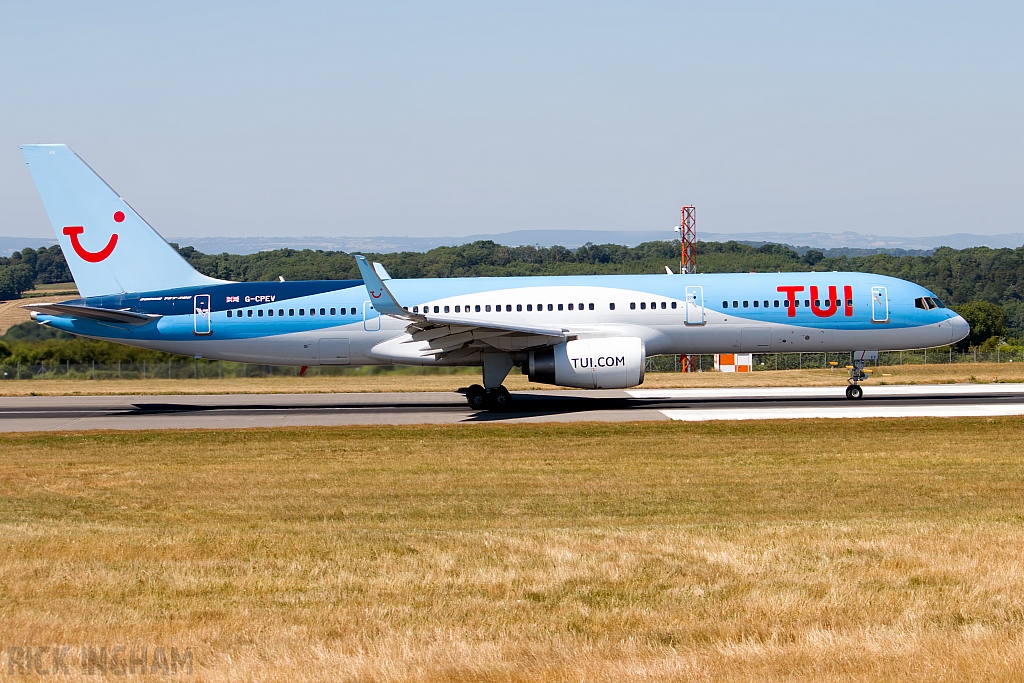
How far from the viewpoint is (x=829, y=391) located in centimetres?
3531

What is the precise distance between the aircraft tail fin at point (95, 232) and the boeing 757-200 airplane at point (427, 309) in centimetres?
4

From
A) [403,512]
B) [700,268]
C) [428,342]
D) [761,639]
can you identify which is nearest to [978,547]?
[761,639]

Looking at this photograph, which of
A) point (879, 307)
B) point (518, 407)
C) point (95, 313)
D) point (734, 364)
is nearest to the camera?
point (95, 313)

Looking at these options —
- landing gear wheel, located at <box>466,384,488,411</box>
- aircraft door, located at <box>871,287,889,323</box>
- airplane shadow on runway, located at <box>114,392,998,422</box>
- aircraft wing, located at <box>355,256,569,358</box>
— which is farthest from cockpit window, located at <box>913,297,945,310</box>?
landing gear wheel, located at <box>466,384,488,411</box>

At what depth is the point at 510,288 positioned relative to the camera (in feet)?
102

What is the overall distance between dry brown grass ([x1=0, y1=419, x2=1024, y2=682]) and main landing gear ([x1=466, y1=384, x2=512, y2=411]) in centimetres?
1103

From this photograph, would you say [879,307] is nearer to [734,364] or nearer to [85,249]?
[734,364]

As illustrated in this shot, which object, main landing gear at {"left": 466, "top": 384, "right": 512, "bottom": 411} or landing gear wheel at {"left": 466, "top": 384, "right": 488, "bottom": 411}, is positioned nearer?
main landing gear at {"left": 466, "top": 384, "right": 512, "bottom": 411}

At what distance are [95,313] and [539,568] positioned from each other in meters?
24.7

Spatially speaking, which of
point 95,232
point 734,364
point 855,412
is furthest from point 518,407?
point 734,364

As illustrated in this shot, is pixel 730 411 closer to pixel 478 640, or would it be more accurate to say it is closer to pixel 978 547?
pixel 978 547

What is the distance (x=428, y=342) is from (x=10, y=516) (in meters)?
16.9

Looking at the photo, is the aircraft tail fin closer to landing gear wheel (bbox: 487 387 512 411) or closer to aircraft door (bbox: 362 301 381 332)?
aircraft door (bbox: 362 301 381 332)

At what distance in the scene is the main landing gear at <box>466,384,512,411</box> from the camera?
29.7 m
